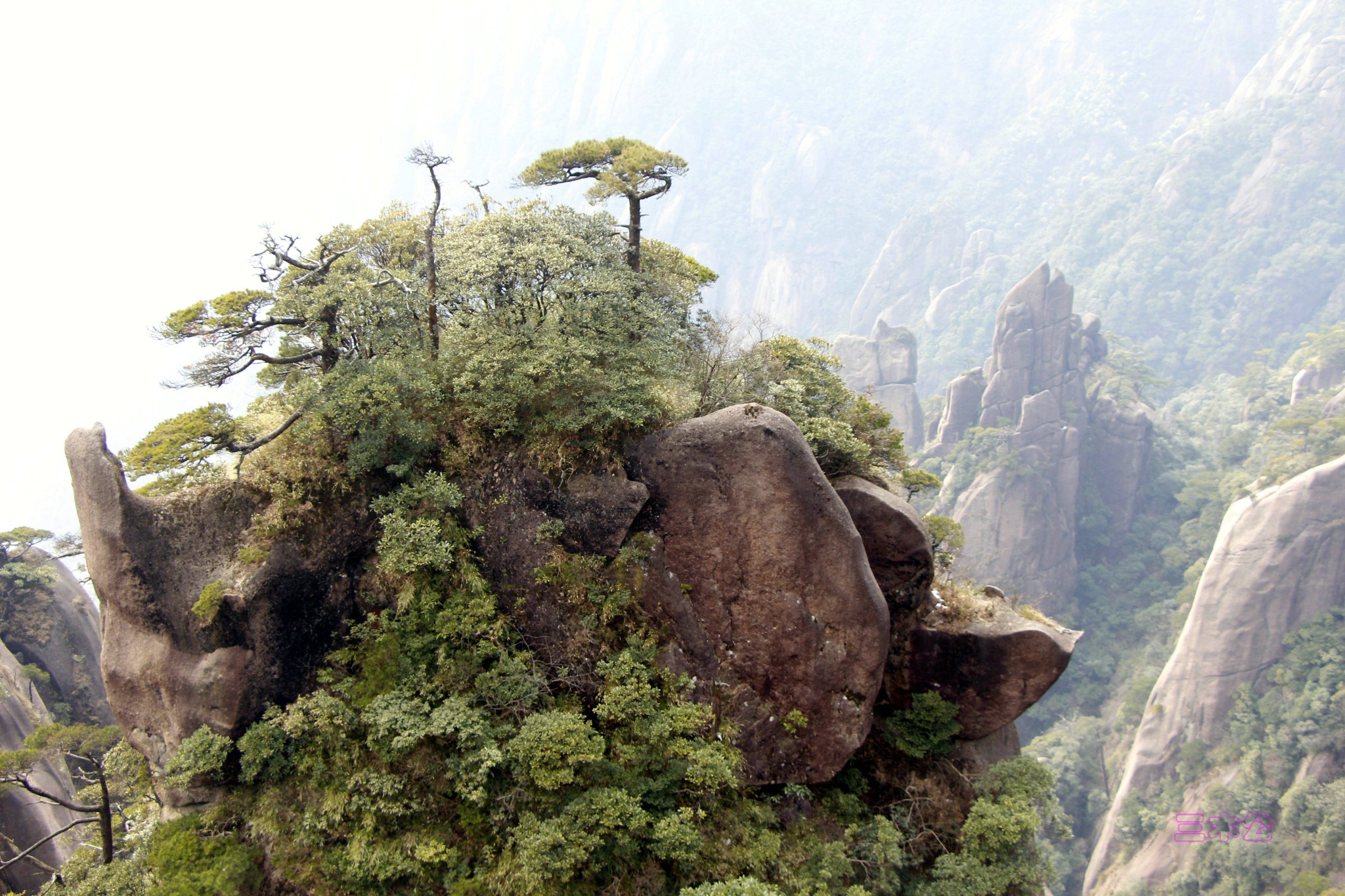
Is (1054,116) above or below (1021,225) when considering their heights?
above

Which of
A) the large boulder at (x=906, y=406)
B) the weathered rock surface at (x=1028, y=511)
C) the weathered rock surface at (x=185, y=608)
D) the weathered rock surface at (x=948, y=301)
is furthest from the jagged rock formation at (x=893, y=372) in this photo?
the weathered rock surface at (x=185, y=608)

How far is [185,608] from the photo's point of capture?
10.6 meters

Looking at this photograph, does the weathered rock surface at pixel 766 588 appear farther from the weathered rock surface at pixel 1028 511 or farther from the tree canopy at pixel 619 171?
the weathered rock surface at pixel 1028 511

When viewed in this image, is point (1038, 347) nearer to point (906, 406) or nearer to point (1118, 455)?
point (1118, 455)

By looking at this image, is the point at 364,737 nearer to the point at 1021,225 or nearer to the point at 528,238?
the point at 528,238

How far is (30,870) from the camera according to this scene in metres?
17.9

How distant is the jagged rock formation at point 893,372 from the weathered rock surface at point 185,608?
56175 mm

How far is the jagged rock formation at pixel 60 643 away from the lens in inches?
927

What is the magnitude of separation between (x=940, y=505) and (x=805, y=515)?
4821 centimetres

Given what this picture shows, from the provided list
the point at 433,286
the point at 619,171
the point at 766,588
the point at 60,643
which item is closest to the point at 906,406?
the point at 619,171

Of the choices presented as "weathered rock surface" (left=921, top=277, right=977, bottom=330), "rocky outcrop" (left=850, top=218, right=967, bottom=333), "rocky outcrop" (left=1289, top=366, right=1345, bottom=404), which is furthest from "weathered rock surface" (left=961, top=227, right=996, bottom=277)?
"rocky outcrop" (left=1289, top=366, right=1345, bottom=404)

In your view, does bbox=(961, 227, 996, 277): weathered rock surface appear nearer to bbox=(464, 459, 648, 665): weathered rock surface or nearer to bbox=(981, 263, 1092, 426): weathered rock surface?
bbox=(981, 263, 1092, 426): weathered rock surface

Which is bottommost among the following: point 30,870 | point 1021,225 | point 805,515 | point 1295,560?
point 30,870

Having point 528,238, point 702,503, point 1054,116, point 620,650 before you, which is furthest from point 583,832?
point 1054,116
